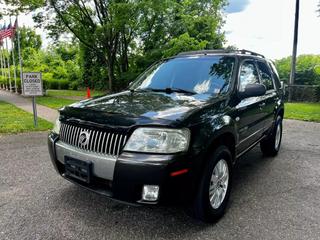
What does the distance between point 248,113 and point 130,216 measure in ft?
6.68

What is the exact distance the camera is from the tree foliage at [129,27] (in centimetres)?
1558

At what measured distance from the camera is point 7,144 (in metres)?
6.30

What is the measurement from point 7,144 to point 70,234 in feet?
14.2

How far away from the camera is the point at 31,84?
7527 mm

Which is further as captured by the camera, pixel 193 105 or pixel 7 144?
pixel 7 144

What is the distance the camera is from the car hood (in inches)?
106

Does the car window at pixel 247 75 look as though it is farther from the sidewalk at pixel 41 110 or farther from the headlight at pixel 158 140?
the sidewalk at pixel 41 110

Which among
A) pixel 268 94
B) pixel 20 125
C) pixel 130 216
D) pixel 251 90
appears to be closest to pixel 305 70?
pixel 268 94

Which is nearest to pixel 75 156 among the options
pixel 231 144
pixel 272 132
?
pixel 231 144

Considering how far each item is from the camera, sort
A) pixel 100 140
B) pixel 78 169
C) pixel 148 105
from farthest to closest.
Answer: pixel 148 105
pixel 78 169
pixel 100 140

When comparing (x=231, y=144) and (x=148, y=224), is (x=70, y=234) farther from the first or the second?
(x=231, y=144)

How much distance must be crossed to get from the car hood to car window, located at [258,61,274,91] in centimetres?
178

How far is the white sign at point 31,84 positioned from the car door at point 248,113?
18.5 ft

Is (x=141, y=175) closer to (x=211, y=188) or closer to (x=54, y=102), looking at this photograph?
(x=211, y=188)
